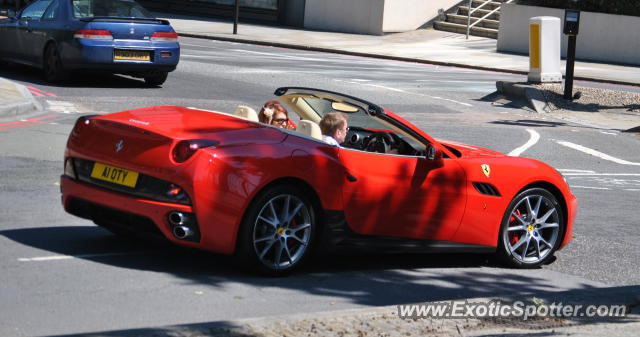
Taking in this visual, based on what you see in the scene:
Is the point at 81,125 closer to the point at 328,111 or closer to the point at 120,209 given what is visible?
the point at 120,209

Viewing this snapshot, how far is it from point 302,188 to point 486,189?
1597 mm

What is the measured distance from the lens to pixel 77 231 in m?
7.81

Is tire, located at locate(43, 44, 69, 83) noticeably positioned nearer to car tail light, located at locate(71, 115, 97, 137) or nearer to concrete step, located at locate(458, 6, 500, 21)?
car tail light, located at locate(71, 115, 97, 137)

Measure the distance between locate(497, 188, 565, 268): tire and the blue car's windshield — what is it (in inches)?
422

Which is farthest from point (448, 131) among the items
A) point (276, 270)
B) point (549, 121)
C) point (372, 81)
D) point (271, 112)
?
point (276, 270)

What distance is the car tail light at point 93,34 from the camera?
16.8 m

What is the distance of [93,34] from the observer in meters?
16.8

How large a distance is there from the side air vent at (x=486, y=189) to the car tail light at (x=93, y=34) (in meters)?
10.6

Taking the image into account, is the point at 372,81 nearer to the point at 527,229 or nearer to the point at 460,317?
the point at 527,229

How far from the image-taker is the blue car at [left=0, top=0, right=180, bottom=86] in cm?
1684

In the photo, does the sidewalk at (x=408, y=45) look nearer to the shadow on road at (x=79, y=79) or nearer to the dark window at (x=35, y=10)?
the shadow on road at (x=79, y=79)

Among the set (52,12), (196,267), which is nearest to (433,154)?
(196,267)

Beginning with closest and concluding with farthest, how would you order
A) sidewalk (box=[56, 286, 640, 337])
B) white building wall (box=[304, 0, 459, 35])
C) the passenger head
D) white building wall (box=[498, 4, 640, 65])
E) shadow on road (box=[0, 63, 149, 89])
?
sidewalk (box=[56, 286, 640, 337]), the passenger head, shadow on road (box=[0, 63, 149, 89]), white building wall (box=[498, 4, 640, 65]), white building wall (box=[304, 0, 459, 35])

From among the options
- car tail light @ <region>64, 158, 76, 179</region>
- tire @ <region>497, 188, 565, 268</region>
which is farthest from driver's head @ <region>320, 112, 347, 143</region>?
car tail light @ <region>64, 158, 76, 179</region>
